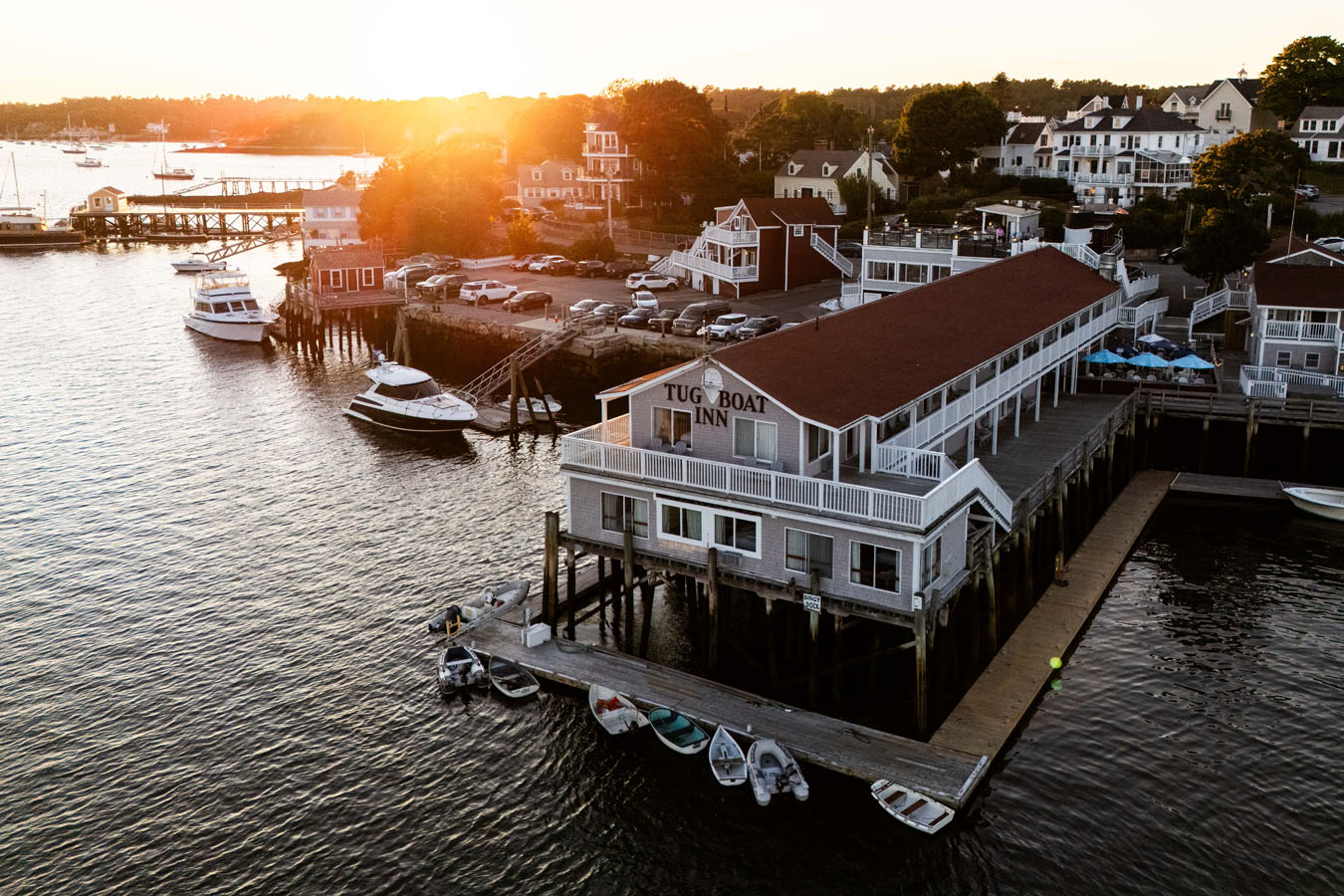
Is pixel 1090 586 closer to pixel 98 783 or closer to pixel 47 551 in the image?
pixel 98 783

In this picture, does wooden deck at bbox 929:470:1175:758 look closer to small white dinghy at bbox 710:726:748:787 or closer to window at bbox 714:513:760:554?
small white dinghy at bbox 710:726:748:787

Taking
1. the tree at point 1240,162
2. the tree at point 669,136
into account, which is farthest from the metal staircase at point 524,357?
the tree at point 669,136

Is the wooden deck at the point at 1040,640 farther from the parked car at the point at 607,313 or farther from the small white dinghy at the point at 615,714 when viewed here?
the parked car at the point at 607,313

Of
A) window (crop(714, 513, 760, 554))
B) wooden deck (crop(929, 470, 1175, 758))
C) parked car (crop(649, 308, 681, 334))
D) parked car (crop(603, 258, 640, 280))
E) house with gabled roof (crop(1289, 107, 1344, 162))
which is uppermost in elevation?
house with gabled roof (crop(1289, 107, 1344, 162))

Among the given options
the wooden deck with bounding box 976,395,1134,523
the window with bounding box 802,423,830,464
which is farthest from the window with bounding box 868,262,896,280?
the window with bounding box 802,423,830,464

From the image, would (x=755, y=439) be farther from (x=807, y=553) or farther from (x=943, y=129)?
(x=943, y=129)

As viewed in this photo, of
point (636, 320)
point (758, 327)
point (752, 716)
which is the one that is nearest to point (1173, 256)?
point (758, 327)
